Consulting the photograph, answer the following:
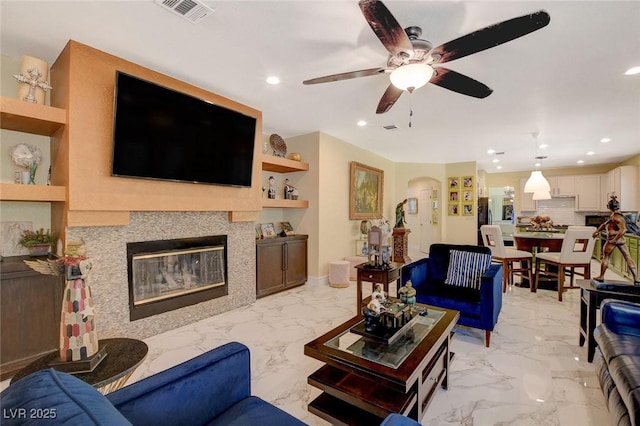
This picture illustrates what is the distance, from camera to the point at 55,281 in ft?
7.93

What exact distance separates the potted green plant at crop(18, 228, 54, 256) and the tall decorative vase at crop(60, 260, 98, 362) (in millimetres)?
1803

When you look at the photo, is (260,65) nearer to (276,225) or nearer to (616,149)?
(276,225)

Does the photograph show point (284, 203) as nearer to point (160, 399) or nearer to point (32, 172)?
point (32, 172)

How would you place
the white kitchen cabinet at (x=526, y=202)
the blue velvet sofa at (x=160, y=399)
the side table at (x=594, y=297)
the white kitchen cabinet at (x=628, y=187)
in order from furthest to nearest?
the white kitchen cabinet at (x=526, y=202)
the white kitchen cabinet at (x=628, y=187)
the side table at (x=594, y=297)
the blue velvet sofa at (x=160, y=399)

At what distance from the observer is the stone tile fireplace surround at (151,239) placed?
2.59m

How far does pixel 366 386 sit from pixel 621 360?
1.39 m

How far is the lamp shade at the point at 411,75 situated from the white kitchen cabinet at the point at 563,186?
28.4 feet

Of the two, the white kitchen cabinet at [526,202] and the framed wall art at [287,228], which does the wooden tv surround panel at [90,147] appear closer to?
the framed wall art at [287,228]

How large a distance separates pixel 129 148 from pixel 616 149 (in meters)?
8.59

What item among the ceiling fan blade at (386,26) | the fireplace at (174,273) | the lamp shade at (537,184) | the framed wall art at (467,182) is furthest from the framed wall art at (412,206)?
the ceiling fan blade at (386,26)

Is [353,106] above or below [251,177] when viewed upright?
above

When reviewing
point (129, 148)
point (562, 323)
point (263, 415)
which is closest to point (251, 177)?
point (129, 148)

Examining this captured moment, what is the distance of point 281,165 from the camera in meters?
4.52

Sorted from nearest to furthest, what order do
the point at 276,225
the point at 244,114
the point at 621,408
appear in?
the point at 621,408 → the point at 244,114 → the point at 276,225
